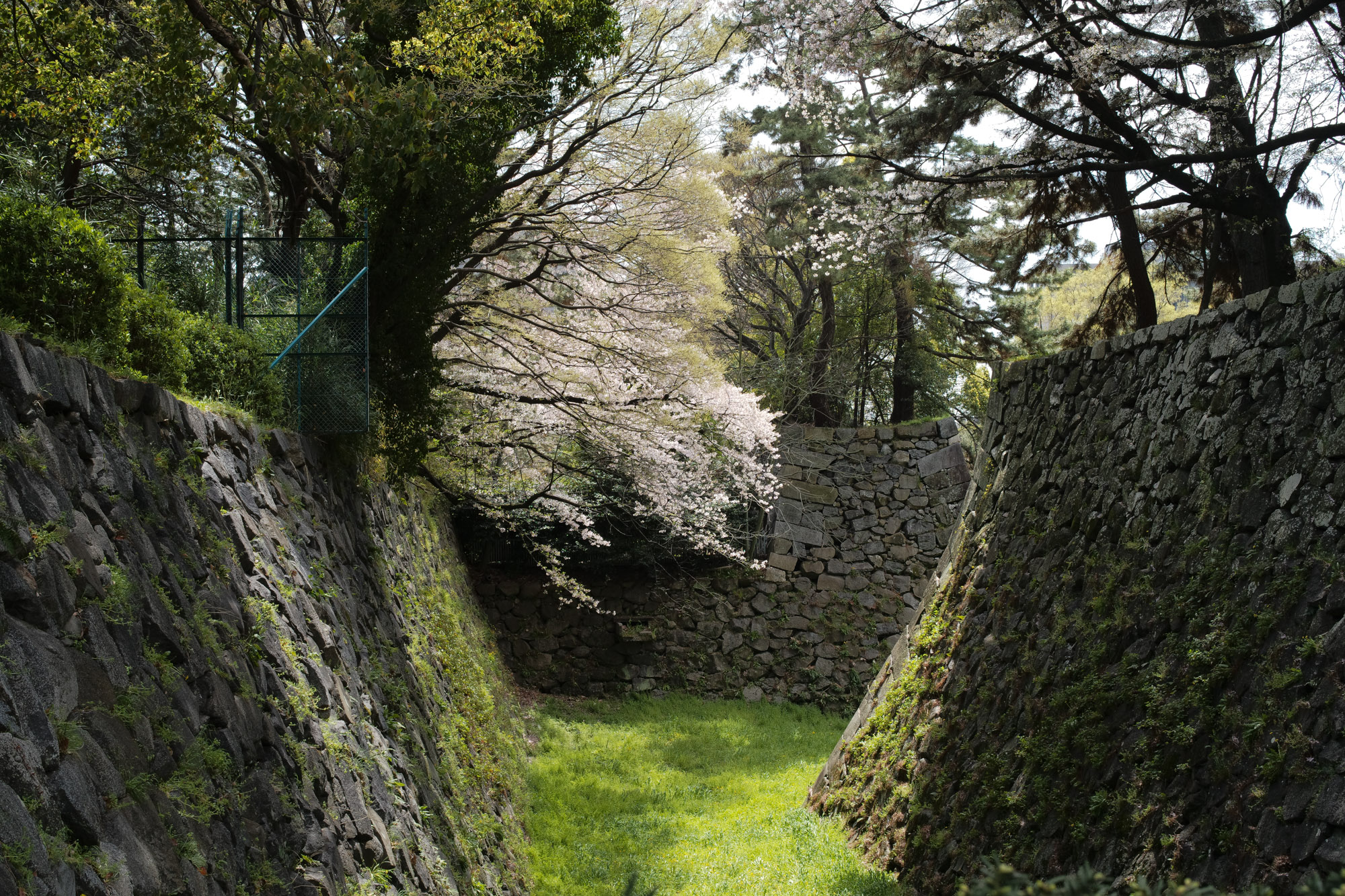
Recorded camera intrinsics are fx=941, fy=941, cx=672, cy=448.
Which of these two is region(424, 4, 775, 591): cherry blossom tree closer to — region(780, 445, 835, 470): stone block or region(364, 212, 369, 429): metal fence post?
region(364, 212, 369, 429): metal fence post

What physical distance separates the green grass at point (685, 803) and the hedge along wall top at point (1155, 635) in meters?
0.63

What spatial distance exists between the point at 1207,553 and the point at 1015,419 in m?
3.19

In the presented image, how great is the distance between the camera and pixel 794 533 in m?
15.0

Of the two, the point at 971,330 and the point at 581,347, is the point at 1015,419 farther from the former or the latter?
the point at 971,330

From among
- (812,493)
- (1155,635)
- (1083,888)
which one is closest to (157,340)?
(1083,888)

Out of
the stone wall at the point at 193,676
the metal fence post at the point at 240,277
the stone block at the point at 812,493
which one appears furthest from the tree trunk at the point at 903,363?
the stone wall at the point at 193,676

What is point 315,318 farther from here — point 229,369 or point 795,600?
point 795,600

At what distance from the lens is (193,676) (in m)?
3.41

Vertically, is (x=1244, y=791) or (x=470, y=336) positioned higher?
(x=470, y=336)

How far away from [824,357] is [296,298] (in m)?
12.7

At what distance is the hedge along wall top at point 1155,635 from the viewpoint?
11.6 feet

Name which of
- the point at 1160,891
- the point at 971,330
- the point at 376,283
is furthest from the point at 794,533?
the point at 1160,891

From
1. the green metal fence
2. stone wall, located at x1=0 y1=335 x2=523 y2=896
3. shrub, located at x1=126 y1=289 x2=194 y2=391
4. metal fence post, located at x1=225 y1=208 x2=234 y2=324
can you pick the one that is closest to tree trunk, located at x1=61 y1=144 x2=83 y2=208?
the green metal fence

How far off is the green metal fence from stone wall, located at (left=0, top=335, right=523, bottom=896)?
0.43 meters
